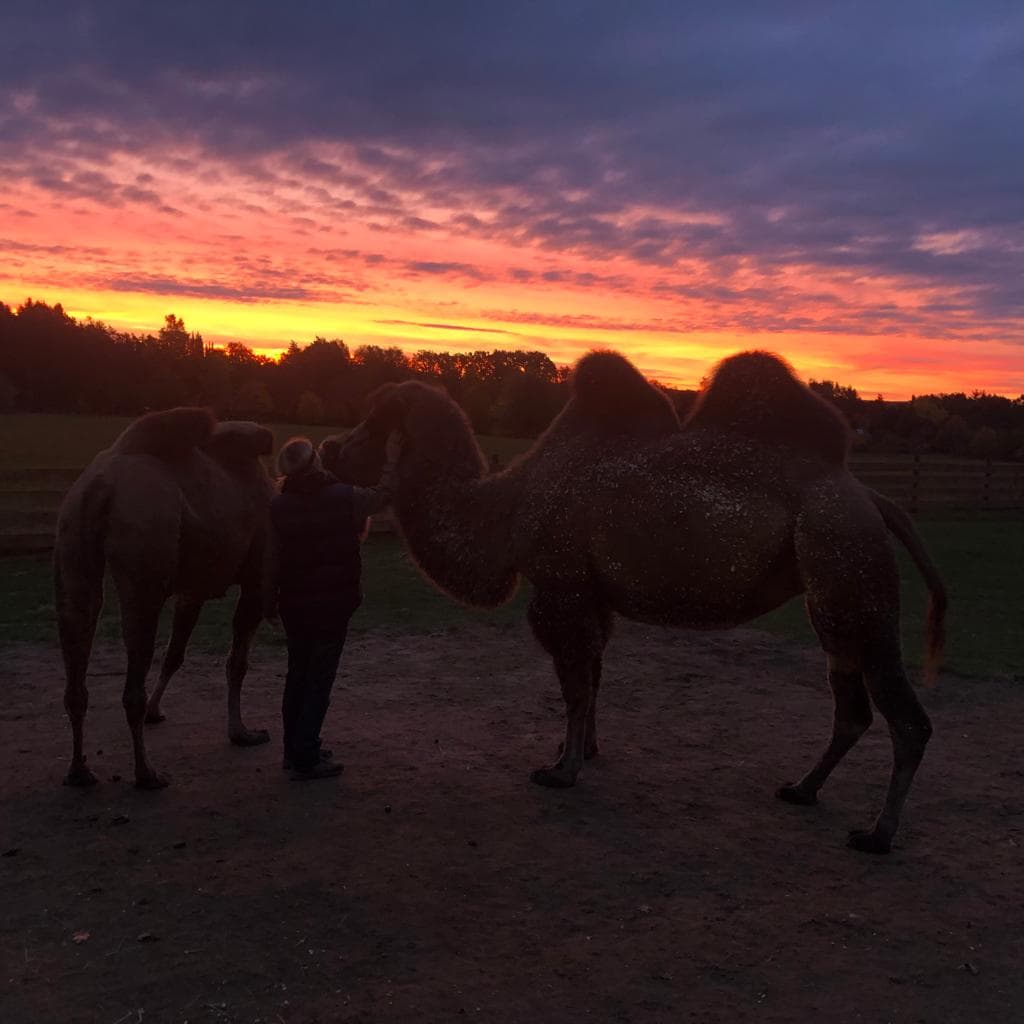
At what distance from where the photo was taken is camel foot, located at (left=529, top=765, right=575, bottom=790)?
5.45m

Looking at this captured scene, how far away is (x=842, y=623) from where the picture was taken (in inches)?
183

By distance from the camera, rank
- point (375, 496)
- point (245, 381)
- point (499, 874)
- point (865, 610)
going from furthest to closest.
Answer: point (245, 381)
point (375, 496)
point (865, 610)
point (499, 874)

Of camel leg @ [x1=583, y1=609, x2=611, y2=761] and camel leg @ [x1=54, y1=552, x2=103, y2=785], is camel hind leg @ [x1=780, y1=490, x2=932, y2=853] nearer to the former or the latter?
camel leg @ [x1=583, y1=609, x2=611, y2=761]

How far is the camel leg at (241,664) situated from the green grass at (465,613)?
270 centimetres

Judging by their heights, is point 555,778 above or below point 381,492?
below

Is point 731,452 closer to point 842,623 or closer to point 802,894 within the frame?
point 842,623

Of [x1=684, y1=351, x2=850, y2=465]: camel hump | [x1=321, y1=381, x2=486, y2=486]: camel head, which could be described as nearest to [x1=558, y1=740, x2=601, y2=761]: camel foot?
[x1=321, y1=381, x2=486, y2=486]: camel head

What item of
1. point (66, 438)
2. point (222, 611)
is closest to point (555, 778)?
point (222, 611)

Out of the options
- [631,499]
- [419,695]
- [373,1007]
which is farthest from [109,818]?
[631,499]

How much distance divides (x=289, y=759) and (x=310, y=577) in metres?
1.26

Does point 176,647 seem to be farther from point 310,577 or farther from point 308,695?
point 310,577

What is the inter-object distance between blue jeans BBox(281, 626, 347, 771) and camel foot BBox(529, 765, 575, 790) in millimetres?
1505

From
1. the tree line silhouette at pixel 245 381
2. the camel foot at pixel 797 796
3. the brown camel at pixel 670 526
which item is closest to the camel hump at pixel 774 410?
the brown camel at pixel 670 526

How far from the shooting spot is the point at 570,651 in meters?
5.45
